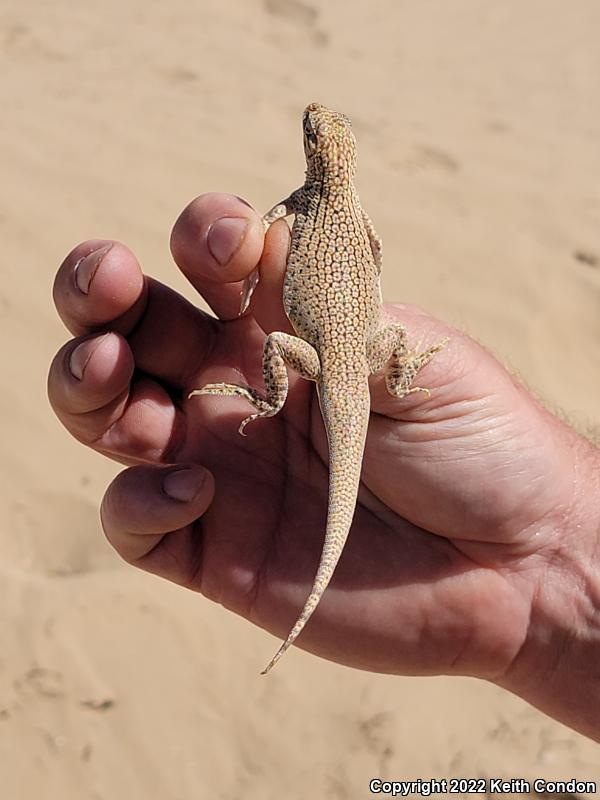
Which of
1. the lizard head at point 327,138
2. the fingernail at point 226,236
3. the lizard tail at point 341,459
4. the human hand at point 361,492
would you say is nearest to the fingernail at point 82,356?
the human hand at point 361,492

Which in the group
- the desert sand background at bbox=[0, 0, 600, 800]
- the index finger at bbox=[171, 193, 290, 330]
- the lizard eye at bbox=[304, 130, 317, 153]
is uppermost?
the lizard eye at bbox=[304, 130, 317, 153]

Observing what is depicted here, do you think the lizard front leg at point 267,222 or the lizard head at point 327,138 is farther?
the lizard head at point 327,138

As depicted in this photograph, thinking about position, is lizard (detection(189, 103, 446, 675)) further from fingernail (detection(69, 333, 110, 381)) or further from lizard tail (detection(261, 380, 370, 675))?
fingernail (detection(69, 333, 110, 381))

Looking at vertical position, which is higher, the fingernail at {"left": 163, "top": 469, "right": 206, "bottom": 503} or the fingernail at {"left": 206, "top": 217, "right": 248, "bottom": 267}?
the fingernail at {"left": 206, "top": 217, "right": 248, "bottom": 267}

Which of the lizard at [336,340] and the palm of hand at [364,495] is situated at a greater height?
the lizard at [336,340]

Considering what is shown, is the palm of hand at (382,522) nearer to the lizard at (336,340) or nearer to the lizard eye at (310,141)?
the lizard at (336,340)

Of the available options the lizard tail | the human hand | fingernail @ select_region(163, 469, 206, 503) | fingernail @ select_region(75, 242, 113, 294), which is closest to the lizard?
the lizard tail

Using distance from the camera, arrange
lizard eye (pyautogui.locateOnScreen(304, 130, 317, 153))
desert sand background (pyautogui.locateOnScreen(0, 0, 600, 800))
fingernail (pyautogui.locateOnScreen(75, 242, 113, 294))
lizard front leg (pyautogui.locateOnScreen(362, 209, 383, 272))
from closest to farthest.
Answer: fingernail (pyautogui.locateOnScreen(75, 242, 113, 294)), lizard front leg (pyautogui.locateOnScreen(362, 209, 383, 272)), lizard eye (pyautogui.locateOnScreen(304, 130, 317, 153)), desert sand background (pyautogui.locateOnScreen(0, 0, 600, 800))
